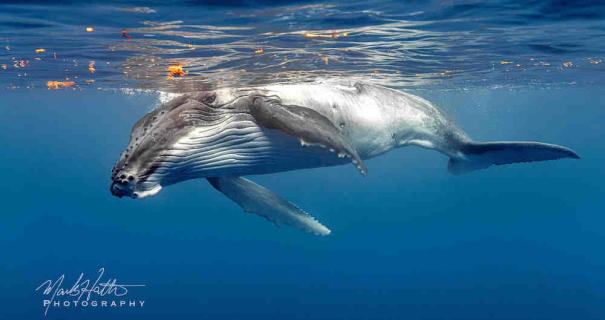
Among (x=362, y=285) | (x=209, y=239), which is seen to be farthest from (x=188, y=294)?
(x=209, y=239)

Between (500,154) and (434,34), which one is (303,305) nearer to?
(434,34)

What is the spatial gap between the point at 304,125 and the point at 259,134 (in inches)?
36.1

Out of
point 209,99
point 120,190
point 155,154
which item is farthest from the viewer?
point 209,99

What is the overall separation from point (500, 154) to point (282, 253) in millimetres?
43726

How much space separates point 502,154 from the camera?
9.45 m

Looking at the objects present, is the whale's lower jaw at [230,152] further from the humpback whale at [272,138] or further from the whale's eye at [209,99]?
the whale's eye at [209,99]

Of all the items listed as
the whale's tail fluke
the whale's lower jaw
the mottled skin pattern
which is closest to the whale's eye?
the mottled skin pattern

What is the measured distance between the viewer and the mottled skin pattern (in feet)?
18.4

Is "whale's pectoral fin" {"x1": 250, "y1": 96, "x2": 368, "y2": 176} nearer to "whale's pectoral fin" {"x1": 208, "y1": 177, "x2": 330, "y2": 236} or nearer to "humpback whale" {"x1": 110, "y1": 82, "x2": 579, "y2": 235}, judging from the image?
"humpback whale" {"x1": 110, "y1": 82, "x2": 579, "y2": 235}

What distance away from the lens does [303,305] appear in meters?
28.7

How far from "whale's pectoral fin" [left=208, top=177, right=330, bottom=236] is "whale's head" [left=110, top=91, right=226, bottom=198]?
5.44 ft

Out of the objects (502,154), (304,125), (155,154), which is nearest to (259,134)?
(304,125)

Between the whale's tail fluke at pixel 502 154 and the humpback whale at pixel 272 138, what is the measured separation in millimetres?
21

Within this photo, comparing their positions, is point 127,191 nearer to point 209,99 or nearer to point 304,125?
point 209,99
